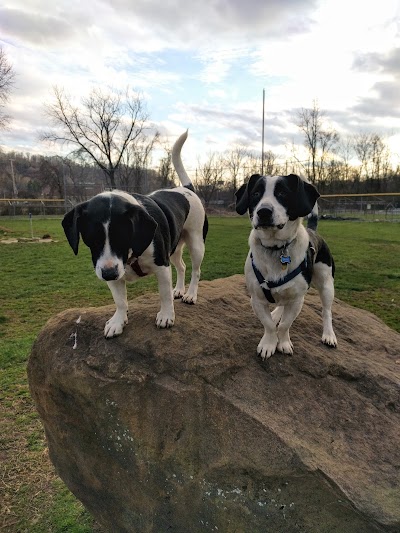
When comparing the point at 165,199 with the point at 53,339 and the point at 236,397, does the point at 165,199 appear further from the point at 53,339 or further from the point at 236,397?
the point at 236,397

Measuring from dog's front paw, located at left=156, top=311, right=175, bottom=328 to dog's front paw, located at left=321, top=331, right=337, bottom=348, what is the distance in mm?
1520

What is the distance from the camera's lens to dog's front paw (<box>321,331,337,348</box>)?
4.01 meters

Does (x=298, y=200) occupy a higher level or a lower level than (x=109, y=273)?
higher

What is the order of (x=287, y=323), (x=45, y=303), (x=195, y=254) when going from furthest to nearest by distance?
(x=45, y=303) → (x=195, y=254) → (x=287, y=323)

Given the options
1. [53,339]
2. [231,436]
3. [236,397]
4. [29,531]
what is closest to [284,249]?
[236,397]

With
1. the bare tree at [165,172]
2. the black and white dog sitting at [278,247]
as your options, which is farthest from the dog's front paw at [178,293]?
the bare tree at [165,172]

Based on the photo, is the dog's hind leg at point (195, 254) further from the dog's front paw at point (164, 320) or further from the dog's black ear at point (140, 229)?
the dog's black ear at point (140, 229)

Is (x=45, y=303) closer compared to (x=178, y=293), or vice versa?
(x=178, y=293)

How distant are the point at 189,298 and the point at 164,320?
0.85 metres

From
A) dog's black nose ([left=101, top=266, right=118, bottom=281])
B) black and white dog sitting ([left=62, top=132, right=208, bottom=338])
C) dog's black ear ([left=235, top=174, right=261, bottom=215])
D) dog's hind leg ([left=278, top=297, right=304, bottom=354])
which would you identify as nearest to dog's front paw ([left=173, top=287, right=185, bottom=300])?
black and white dog sitting ([left=62, top=132, right=208, bottom=338])

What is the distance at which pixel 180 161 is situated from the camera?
5.04 meters

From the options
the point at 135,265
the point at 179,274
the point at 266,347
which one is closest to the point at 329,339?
the point at 266,347

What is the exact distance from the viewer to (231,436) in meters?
2.83

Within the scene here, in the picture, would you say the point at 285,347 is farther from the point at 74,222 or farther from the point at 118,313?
the point at 74,222
